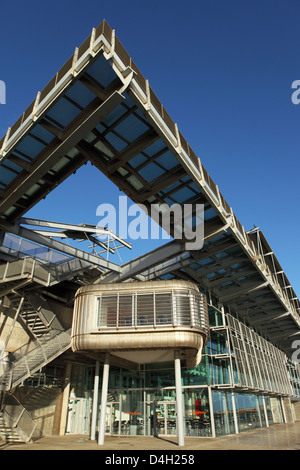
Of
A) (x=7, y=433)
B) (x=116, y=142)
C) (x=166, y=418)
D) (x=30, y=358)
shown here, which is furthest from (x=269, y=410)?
(x=116, y=142)

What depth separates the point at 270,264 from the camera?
34.4m

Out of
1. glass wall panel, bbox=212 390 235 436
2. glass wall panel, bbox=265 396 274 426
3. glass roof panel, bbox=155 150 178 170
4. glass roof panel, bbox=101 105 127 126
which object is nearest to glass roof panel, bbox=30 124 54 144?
glass roof panel, bbox=101 105 127 126

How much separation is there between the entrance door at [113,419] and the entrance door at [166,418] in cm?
310

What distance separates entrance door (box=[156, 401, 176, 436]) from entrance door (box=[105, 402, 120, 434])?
10.2 ft

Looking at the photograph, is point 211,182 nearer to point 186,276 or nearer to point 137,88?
point 137,88

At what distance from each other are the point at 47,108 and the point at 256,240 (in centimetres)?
2191

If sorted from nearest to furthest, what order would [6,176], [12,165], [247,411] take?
[12,165] → [6,176] → [247,411]

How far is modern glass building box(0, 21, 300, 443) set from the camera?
43.0ft

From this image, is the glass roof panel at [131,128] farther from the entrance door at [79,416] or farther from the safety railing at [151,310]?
the entrance door at [79,416]

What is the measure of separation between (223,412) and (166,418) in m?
4.10

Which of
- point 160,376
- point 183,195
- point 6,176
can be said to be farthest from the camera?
point 160,376

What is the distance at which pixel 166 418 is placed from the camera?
843 inches

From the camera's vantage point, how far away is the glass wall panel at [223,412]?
21.2 metres

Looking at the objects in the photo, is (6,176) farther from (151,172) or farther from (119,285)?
(119,285)
